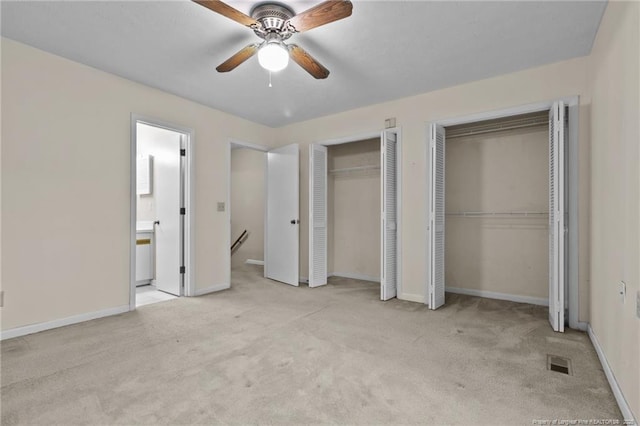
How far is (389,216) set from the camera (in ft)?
13.3

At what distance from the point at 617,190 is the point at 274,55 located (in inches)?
92.4

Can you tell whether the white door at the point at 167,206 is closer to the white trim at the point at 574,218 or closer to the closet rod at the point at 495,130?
the closet rod at the point at 495,130

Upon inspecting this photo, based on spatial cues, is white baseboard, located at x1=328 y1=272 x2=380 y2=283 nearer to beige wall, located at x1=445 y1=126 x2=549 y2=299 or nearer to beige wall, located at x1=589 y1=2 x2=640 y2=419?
beige wall, located at x1=445 y1=126 x2=549 y2=299

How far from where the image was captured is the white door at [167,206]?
421 cm

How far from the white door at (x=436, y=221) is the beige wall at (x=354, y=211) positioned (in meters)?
1.34

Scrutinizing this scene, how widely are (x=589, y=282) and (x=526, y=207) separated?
1.19 metres

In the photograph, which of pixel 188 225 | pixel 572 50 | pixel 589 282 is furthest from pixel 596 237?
pixel 188 225

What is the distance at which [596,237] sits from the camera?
8.46ft

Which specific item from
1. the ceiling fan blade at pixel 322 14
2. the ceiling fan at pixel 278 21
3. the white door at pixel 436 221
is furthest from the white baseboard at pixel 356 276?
the ceiling fan blade at pixel 322 14

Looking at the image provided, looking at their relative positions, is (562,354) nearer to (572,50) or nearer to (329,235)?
(572,50)

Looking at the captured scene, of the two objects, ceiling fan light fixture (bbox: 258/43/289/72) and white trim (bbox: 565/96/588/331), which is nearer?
ceiling fan light fixture (bbox: 258/43/289/72)

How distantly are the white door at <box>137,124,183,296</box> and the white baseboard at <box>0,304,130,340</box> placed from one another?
2.86 feet

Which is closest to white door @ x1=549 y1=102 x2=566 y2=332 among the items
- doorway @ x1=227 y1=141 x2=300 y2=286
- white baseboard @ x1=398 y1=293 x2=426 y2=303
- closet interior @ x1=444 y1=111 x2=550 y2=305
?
closet interior @ x1=444 y1=111 x2=550 y2=305

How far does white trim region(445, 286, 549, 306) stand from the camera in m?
3.75
